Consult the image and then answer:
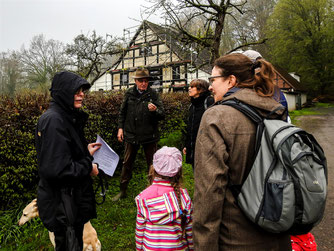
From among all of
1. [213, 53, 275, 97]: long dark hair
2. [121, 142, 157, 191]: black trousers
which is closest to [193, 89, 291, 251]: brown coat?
[213, 53, 275, 97]: long dark hair

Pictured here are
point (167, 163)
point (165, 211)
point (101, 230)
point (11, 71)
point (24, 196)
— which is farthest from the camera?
point (11, 71)

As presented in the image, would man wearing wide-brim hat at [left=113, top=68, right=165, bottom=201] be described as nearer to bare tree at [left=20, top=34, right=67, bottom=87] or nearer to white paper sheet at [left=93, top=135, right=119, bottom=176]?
white paper sheet at [left=93, top=135, right=119, bottom=176]

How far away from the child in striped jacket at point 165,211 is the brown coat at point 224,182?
2.07 ft

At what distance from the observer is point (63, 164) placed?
6.17 feet

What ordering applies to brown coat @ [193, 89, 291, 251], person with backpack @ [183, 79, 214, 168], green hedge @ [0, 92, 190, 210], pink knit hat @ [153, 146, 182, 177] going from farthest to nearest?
person with backpack @ [183, 79, 214, 168] < green hedge @ [0, 92, 190, 210] < pink knit hat @ [153, 146, 182, 177] < brown coat @ [193, 89, 291, 251]

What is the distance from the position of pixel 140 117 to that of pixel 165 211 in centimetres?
245

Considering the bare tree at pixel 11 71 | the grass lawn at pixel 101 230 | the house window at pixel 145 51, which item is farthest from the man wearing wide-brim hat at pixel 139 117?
the bare tree at pixel 11 71

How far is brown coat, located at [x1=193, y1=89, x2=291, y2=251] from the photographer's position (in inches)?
56.6

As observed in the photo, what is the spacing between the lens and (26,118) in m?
3.75

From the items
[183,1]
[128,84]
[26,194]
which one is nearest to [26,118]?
[26,194]

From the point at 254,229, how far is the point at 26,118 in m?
3.56

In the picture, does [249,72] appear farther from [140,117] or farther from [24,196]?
[24,196]

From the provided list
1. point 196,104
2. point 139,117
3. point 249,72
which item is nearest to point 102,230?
point 139,117

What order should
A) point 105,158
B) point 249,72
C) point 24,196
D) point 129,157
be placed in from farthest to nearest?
point 129,157 < point 24,196 < point 105,158 < point 249,72
